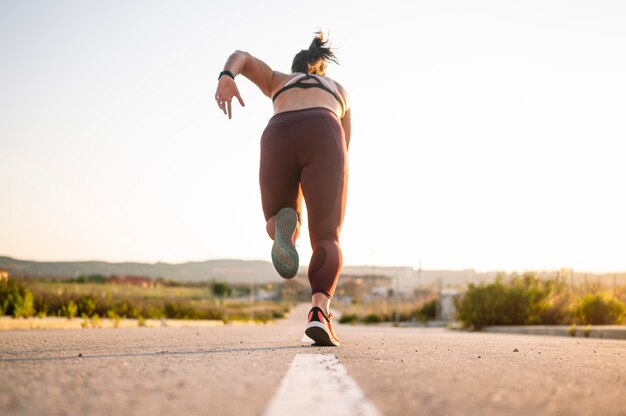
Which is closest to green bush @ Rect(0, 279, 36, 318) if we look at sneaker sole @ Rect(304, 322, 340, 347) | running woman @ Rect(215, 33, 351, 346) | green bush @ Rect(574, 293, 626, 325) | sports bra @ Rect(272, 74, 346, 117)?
running woman @ Rect(215, 33, 351, 346)

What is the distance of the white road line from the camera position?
1531mm

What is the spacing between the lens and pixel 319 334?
3.92 metres

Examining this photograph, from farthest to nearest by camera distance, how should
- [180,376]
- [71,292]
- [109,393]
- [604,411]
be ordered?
[71,292], [180,376], [109,393], [604,411]

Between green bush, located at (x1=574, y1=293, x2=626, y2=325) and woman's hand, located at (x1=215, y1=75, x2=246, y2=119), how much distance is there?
40.1ft

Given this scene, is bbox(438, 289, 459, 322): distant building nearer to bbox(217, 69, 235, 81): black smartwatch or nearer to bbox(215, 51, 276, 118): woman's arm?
bbox(215, 51, 276, 118): woman's arm

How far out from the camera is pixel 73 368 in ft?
8.00

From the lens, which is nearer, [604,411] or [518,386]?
[604,411]

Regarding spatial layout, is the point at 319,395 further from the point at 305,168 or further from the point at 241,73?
the point at 241,73

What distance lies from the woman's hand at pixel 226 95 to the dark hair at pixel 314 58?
2.90ft

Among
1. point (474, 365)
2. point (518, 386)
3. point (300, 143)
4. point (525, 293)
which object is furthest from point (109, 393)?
point (525, 293)

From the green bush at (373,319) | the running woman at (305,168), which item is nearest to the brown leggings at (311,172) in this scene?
the running woman at (305,168)

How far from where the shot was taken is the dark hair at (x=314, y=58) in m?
5.14

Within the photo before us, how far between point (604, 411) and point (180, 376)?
4.31ft

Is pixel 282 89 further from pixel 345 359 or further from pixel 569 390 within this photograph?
pixel 569 390
